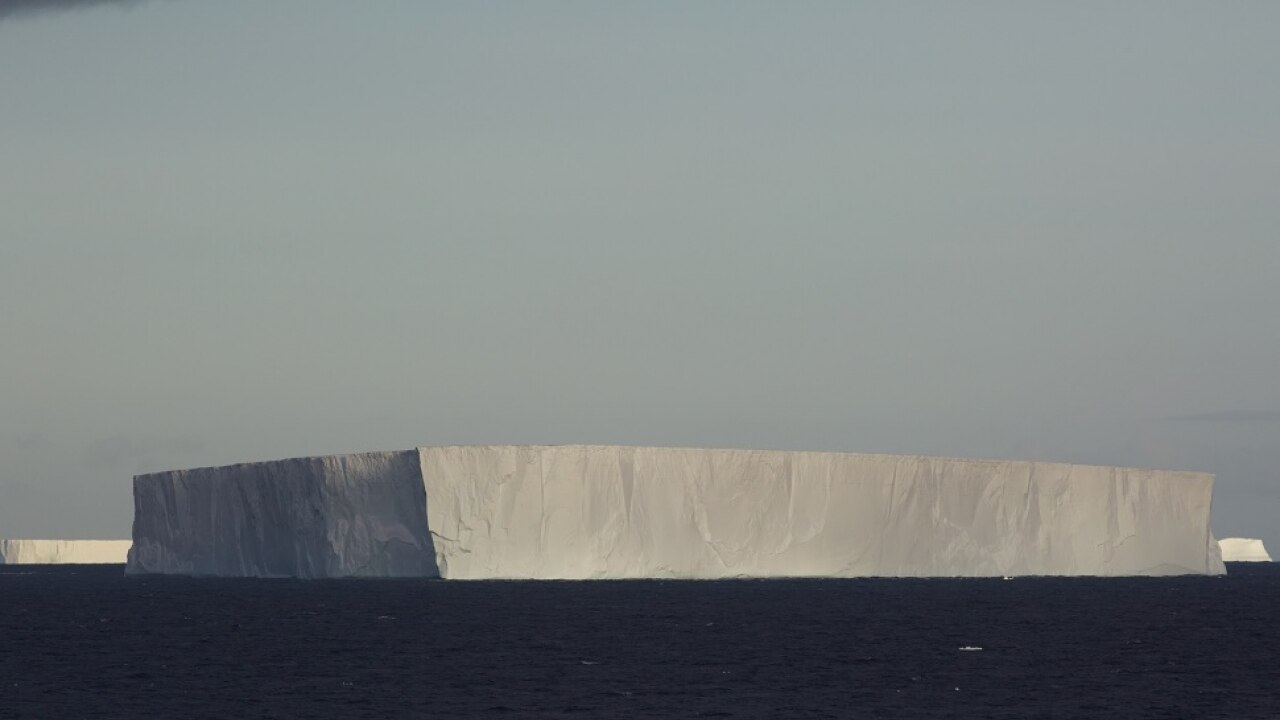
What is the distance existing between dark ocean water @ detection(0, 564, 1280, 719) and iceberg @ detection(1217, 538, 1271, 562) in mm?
44174

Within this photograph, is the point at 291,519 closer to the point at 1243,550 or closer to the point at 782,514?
the point at 782,514

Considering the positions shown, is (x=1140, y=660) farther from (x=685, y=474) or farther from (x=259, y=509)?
(x=259, y=509)

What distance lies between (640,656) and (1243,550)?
212 feet

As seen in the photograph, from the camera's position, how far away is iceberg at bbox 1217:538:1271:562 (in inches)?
3211

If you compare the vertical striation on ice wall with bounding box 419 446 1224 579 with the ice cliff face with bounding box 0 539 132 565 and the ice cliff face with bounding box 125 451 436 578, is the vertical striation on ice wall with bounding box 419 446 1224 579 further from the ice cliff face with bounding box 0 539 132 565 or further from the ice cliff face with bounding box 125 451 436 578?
the ice cliff face with bounding box 0 539 132 565

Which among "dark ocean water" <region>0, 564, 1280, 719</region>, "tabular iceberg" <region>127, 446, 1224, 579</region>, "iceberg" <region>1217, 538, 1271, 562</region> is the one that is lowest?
"dark ocean water" <region>0, 564, 1280, 719</region>

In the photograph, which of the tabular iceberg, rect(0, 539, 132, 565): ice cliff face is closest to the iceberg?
the tabular iceberg

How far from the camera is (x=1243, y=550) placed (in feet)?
269

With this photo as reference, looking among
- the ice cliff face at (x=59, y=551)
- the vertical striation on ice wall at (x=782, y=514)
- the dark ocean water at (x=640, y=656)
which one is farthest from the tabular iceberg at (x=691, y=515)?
the ice cliff face at (x=59, y=551)

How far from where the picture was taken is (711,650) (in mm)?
23922

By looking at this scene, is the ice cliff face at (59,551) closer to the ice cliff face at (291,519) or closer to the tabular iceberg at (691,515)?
the ice cliff face at (291,519)

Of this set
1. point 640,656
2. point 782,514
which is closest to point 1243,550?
point 782,514

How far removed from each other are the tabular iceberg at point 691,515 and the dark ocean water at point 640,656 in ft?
2.89

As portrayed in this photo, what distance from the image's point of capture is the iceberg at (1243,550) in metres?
81.6
